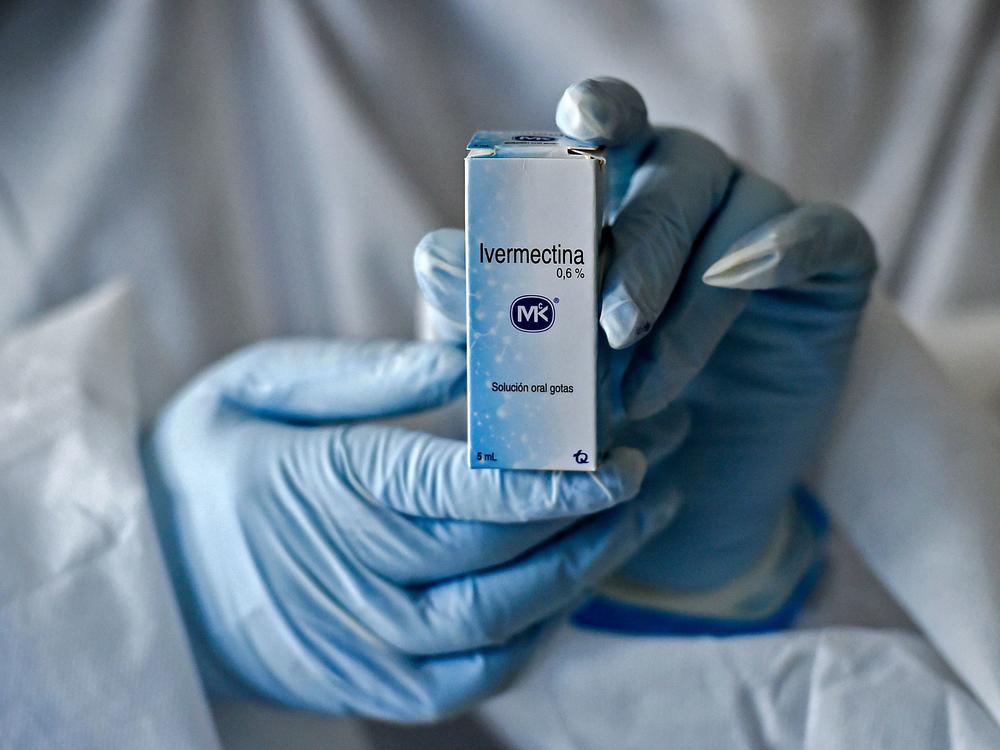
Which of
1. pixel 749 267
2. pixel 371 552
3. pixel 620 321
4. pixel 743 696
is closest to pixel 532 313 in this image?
pixel 620 321

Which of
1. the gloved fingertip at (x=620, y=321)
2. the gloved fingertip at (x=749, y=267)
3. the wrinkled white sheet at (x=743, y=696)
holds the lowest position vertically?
the wrinkled white sheet at (x=743, y=696)

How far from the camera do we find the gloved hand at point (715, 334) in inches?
22.9

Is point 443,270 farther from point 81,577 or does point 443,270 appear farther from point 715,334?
point 81,577

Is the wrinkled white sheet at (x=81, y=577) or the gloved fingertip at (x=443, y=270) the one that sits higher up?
the gloved fingertip at (x=443, y=270)

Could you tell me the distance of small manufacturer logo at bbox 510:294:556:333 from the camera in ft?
1.65

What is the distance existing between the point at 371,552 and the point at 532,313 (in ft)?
0.86

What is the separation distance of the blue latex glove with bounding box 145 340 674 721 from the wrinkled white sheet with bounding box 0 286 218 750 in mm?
54

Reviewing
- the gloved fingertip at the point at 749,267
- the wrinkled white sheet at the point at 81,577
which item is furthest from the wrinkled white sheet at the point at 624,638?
the gloved fingertip at the point at 749,267

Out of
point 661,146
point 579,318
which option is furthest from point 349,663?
point 661,146

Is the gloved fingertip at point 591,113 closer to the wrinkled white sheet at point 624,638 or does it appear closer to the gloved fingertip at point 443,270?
the gloved fingertip at point 443,270

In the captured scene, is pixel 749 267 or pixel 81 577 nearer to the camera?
pixel 749 267

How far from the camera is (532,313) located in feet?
1.66

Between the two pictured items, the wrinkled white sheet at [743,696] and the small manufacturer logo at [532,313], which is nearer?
the small manufacturer logo at [532,313]

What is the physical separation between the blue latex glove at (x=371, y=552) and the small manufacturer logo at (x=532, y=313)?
0.14m
